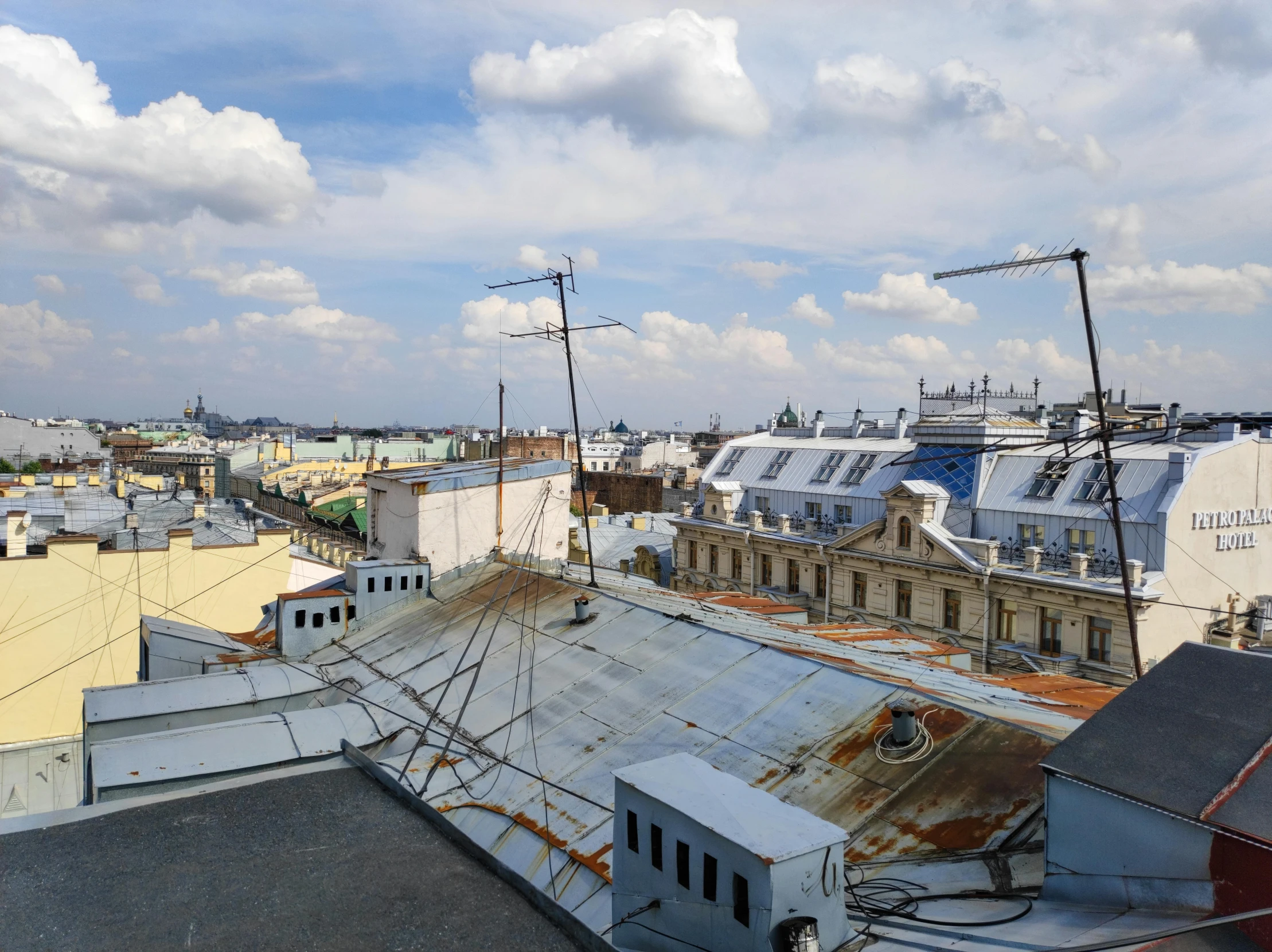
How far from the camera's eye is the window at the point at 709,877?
598 cm

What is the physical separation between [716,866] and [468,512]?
63.2 ft

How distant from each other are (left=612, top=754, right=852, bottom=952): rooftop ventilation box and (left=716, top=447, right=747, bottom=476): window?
40.0m

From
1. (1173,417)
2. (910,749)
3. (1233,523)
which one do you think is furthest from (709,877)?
(1173,417)

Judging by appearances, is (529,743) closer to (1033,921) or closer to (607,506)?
(1033,921)

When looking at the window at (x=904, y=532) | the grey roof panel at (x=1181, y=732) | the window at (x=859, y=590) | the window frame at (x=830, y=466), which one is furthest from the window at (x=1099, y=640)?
the grey roof panel at (x=1181, y=732)

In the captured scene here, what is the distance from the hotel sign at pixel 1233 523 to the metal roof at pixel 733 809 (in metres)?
28.4

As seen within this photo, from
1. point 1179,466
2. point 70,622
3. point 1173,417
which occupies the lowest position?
point 70,622

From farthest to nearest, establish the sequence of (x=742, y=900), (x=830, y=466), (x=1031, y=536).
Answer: (x=830, y=466), (x=1031, y=536), (x=742, y=900)

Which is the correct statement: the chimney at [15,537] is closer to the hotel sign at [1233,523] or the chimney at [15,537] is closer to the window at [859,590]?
the window at [859,590]

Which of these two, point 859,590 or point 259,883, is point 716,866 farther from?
point 859,590

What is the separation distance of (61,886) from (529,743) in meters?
6.50

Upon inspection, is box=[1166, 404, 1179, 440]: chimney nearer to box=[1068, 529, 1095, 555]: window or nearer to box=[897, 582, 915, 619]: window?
box=[1068, 529, 1095, 555]: window

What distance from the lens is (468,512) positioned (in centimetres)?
2441

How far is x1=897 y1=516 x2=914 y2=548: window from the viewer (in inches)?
1352
